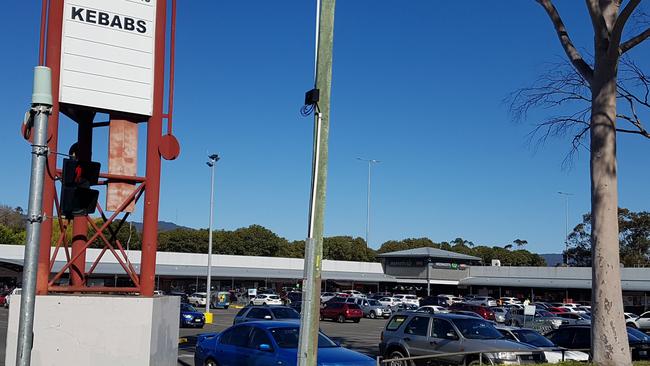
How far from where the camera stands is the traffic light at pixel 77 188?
296 inches

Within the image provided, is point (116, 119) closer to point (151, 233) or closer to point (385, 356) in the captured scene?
point (151, 233)

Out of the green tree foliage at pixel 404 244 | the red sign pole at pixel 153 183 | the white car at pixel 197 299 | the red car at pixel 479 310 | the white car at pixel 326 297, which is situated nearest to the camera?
the red sign pole at pixel 153 183

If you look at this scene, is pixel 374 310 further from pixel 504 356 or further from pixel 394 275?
pixel 504 356

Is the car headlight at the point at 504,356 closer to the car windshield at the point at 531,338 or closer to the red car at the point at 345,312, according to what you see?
the car windshield at the point at 531,338

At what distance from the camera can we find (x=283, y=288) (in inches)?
3226

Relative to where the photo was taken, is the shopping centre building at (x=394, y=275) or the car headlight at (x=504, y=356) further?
the shopping centre building at (x=394, y=275)

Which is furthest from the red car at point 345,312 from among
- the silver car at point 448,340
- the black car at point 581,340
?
the silver car at point 448,340

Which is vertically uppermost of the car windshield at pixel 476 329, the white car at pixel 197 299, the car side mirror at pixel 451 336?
the car windshield at pixel 476 329

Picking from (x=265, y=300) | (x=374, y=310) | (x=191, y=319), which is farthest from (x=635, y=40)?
(x=265, y=300)

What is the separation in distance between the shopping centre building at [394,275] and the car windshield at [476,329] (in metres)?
49.3

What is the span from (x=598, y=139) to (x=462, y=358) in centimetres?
536

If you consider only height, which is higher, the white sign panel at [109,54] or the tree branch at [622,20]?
the tree branch at [622,20]

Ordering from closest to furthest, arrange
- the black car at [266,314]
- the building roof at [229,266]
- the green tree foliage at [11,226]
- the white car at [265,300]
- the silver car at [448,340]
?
1. the silver car at [448,340]
2. the black car at [266,314]
3. the white car at [265,300]
4. the building roof at [229,266]
5. the green tree foliage at [11,226]

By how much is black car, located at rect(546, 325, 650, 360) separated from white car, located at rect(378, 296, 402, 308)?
4066cm
